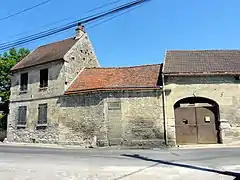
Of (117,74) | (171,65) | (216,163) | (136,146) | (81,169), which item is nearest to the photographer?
(81,169)

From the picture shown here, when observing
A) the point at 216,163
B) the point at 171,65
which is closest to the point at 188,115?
the point at 171,65

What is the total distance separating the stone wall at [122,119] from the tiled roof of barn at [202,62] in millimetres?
2385

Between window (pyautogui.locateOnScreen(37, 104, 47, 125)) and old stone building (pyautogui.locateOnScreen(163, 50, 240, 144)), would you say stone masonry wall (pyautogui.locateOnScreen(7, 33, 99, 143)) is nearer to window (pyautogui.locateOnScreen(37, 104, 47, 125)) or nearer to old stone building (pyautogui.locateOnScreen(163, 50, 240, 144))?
window (pyautogui.locateOnScreen(37, 104, 47, 125))

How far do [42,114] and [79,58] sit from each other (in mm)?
5473

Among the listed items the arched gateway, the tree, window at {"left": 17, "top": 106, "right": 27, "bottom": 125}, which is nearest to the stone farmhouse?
the arched gateway

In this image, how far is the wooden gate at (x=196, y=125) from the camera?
17891 millimetres

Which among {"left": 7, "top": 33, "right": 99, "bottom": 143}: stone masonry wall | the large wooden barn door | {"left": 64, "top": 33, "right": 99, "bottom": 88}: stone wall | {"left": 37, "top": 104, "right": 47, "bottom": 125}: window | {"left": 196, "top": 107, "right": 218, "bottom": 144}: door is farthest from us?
{"left": 64, "top": 33, "right": 99, "bottom": 88}: stone wall

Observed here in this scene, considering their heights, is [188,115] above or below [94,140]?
above

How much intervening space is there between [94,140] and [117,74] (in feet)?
17.6

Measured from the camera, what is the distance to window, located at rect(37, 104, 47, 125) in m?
21.4

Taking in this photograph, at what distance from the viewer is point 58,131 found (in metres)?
20.4

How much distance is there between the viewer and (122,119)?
18.4 meters

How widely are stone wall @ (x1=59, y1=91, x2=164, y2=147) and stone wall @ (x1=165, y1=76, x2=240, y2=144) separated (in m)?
0.74

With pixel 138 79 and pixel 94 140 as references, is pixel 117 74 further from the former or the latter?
pixel 94 140
